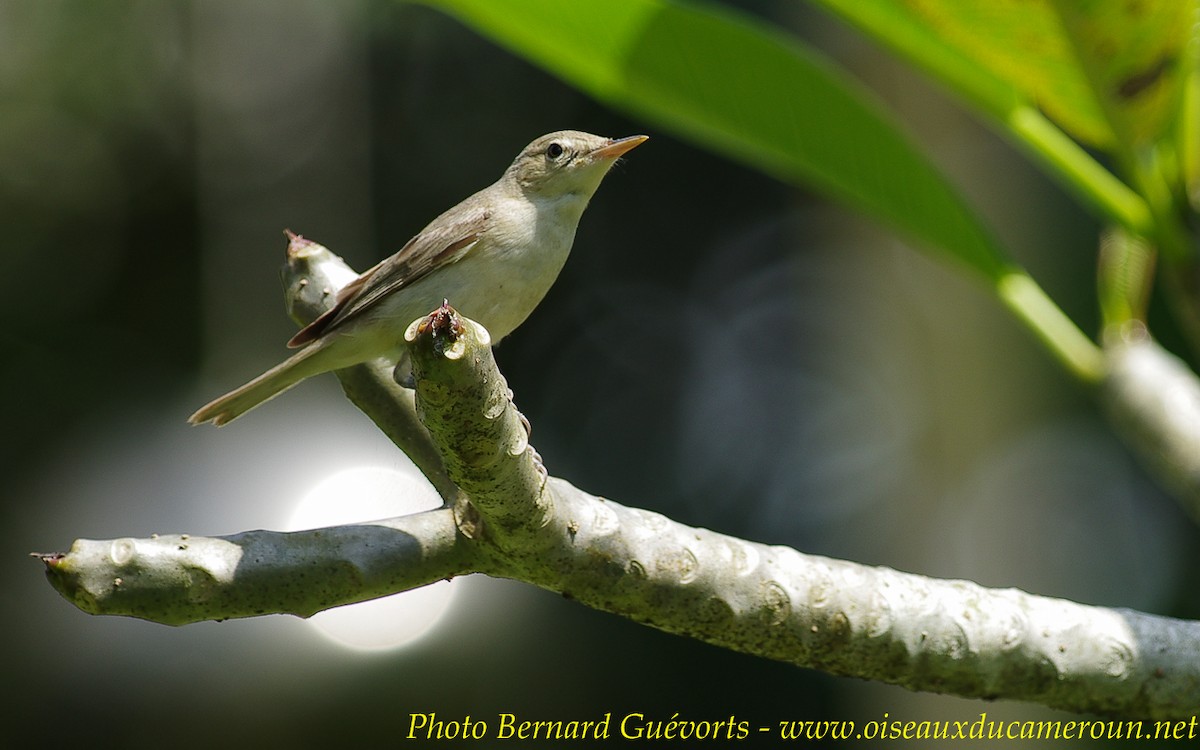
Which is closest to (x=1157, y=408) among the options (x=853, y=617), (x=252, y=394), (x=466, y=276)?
(x=853, y=617)

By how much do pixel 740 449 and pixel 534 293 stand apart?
3.83m

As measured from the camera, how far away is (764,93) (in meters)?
2.34

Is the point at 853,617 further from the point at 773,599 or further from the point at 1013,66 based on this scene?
the point at 1013,66

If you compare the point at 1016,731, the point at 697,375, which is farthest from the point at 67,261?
the point at 1016,731

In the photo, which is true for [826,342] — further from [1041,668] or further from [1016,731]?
[1041,668]

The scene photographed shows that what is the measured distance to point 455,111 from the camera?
21.8ft

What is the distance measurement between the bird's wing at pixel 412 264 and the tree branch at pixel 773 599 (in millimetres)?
720

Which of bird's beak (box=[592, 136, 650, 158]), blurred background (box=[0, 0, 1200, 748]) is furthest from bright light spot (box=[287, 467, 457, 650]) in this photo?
bird's beak (box=[592, 136, 650, 158])

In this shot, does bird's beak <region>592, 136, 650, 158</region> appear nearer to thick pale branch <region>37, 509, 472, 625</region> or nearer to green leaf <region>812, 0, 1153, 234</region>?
green leaf <region>812, 0, 1153, 234</region>

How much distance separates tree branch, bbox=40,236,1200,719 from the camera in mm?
1668

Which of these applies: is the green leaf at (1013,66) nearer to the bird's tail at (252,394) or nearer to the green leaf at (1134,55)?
the green leaf at (1134,55)

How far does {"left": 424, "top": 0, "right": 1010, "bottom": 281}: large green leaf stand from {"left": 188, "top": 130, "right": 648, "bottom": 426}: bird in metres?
0.22

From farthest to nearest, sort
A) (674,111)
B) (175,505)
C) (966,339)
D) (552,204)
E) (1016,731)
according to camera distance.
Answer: (966,339)
(175,505)
(1016,731)
(552,204)
(674,111)

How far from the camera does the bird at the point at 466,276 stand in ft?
7.72
